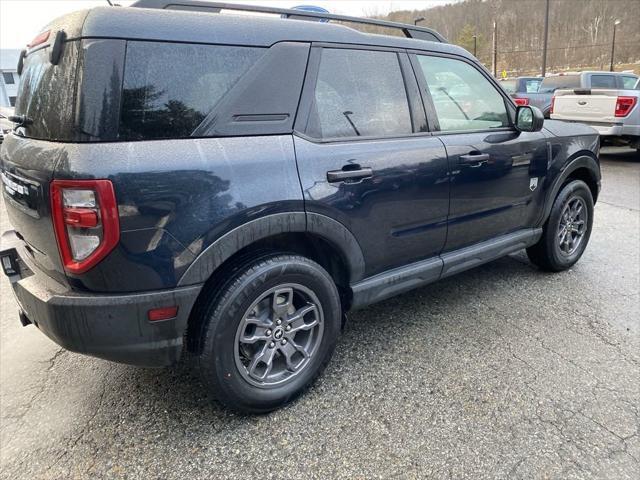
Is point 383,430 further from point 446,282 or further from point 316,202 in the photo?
point 446,282

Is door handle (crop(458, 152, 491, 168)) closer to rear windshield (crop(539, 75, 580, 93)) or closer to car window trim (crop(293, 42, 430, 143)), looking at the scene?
car window trim (crop(293, 42, 430, 143))

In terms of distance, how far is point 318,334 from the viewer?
2500 mm

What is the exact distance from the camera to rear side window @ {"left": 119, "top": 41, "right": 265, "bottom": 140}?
187 cm

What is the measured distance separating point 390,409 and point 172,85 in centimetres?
189

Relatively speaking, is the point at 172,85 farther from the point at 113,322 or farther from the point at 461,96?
the point at 461,96

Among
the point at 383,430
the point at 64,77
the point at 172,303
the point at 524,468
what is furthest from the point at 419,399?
the point at 64,77

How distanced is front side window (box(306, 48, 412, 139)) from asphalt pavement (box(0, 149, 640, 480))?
4.59 ft

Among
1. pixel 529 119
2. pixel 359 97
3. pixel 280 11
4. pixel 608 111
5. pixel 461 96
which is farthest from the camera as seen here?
pixel 608 111

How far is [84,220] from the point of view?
1.78 m

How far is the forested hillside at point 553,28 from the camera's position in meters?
64.8

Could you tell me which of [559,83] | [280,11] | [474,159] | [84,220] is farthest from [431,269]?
[559,83]

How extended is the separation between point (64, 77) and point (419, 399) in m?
2.28

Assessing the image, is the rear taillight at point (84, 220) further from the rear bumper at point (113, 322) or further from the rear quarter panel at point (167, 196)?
the rear bumper at point (113, 322)

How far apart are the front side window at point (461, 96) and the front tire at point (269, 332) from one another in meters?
1.45
